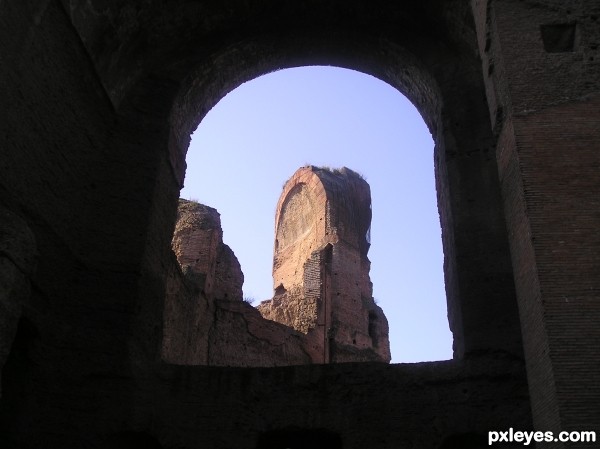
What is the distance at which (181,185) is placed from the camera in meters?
8.86

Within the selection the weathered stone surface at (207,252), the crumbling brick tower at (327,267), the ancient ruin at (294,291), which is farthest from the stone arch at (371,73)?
the crumbling brick tower at (327,267)

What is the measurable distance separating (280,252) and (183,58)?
15.2 m

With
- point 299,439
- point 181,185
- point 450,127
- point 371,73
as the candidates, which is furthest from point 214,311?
point 450,127

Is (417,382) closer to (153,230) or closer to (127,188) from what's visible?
(153,230)

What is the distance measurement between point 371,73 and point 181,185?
3.16 metres

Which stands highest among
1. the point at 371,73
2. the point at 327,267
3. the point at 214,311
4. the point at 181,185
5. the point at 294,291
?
the point at 327,267

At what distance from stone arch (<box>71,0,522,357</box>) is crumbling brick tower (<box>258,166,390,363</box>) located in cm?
991

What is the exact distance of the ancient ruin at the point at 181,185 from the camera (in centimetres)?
487

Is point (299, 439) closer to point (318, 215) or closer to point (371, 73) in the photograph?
point (371, 73)

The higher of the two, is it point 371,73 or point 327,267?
point 327,267

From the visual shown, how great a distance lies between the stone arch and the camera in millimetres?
7199

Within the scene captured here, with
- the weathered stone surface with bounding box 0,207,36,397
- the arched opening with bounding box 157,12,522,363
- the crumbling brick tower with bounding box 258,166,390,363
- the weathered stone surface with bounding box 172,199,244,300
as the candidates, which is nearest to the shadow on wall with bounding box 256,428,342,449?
the arched opening with bounding box 157,12,522,363

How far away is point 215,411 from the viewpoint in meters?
6.74

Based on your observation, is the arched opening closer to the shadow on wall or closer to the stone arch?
the stone arch
